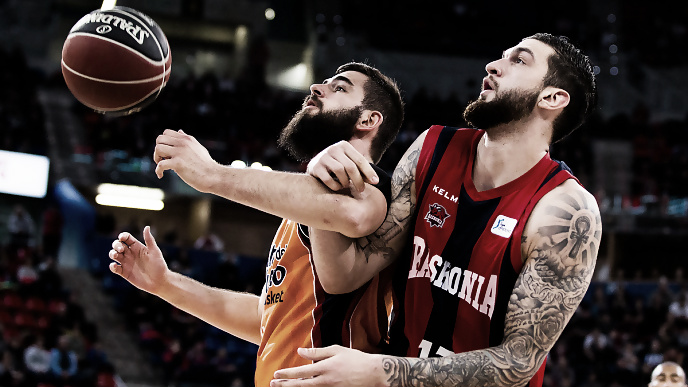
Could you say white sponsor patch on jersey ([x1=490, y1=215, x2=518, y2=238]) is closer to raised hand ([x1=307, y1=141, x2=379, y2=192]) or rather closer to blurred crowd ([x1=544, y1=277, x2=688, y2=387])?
raised hand ([x1=307, y1=141, x2=379, y2=192])

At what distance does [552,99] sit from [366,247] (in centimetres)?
91

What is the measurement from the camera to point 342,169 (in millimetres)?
2691

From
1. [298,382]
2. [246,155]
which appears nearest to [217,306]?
[298,382]

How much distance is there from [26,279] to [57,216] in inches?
97.7

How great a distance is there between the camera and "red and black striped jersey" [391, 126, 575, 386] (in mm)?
2779

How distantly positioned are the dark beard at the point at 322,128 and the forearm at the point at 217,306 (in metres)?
0.88

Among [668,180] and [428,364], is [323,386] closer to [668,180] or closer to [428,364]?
[428,364]

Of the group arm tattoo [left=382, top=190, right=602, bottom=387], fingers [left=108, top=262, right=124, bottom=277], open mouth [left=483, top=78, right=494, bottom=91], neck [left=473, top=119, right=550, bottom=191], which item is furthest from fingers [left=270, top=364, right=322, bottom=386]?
fingers [left=108, top=262, right=124, bottom=277]

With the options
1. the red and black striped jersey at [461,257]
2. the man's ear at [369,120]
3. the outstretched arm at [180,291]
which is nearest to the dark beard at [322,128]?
the man's ear at [369,120]

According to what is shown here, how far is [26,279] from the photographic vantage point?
1250cm

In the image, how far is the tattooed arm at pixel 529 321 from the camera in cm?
244

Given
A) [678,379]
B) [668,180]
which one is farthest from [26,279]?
[668,180]

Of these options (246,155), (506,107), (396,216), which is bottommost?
(246,155)

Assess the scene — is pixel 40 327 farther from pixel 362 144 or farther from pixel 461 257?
pixel 461 257
